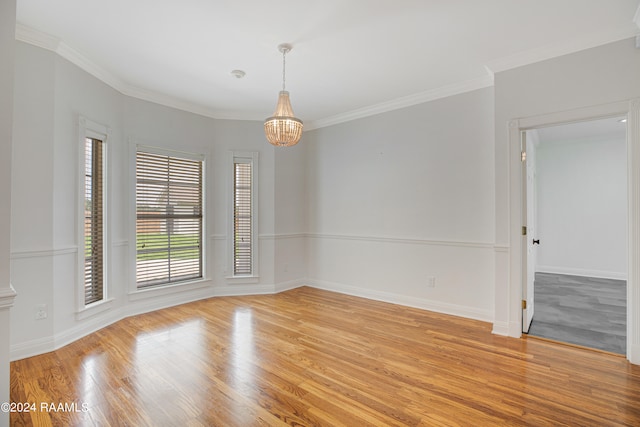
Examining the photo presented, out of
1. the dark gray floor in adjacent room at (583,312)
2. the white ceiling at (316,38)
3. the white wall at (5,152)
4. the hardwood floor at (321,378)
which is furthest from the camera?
the dark gray floor in adjacent room at (583,312)

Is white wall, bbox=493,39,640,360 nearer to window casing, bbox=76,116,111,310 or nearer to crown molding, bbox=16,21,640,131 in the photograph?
crown molding, bbox=16,21,640,131

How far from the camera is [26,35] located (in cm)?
271

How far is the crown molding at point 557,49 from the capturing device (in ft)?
8.84

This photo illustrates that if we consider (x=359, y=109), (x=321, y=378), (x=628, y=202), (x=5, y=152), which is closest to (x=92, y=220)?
(x=5, y=152)

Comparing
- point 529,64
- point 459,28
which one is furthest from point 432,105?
point 459,28

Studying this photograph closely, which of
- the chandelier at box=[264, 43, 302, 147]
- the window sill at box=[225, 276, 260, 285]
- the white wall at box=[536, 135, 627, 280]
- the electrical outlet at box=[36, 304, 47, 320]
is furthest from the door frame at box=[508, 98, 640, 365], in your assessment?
the electrical outlet at box=[36, 304, 47, 320]

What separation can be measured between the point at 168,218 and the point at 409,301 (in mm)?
3667

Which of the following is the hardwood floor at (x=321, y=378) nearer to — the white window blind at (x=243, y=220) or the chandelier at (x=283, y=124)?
the white window blind at (x=243, y=220)

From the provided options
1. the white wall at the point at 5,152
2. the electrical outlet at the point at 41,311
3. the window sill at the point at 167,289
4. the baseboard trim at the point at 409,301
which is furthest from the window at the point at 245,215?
the white wall at the point at 5,152

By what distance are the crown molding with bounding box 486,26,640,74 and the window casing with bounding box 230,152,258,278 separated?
3569 mm

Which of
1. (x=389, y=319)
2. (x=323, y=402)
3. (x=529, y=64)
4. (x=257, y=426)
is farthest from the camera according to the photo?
(x=389, y=319)

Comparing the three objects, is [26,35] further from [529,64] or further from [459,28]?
[529,64]

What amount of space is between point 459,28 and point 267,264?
161 inches

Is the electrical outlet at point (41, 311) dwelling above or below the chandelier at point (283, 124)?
below
